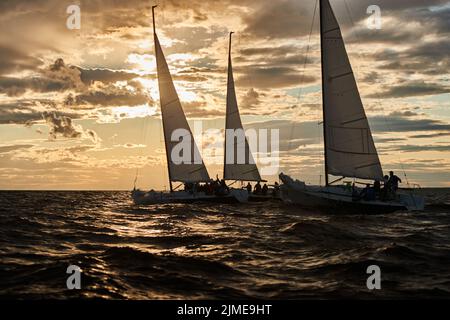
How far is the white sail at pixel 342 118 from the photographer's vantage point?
1190 inches

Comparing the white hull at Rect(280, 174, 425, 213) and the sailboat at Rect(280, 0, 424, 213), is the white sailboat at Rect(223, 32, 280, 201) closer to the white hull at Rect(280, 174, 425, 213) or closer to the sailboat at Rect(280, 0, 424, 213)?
the white hull at Rect(280, 174, 425, 213)

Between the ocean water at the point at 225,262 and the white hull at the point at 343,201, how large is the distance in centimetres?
762

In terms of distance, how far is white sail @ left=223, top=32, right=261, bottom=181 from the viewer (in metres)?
46.7

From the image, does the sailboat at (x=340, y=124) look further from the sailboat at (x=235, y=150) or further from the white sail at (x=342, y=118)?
the sailboat at (x=235, y=150)

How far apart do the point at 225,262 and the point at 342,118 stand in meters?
20.8

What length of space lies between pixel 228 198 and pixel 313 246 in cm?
2477

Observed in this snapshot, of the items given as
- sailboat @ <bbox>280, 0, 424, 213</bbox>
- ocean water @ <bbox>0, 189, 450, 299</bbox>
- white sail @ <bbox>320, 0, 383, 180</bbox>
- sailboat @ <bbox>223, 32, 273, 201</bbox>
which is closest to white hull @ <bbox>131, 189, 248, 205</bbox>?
sailboat @ <bbox>223, 32, 273, 201</bbox>

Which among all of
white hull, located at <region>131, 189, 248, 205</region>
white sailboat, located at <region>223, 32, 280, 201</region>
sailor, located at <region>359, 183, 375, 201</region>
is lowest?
white hull, located at <region>131, 189, 248, 205</region>

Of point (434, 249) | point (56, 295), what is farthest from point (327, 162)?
point (56, 295)

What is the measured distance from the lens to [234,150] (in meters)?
48.0

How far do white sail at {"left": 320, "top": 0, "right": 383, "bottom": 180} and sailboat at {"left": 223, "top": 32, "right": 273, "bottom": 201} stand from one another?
1643 cm

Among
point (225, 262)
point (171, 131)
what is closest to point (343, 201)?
point (171, 131)

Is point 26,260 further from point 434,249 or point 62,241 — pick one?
point 434,249

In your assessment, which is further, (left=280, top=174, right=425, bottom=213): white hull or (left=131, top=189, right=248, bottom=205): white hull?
(left=131, top=189, right=248, bottom=205): white hull
